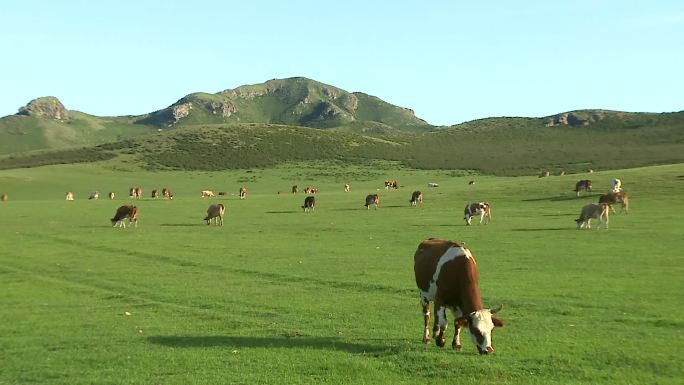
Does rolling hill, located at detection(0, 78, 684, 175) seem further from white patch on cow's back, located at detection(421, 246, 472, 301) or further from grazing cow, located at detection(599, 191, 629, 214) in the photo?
white patch on cow's back, located at detection(421, 246, 472, 301)

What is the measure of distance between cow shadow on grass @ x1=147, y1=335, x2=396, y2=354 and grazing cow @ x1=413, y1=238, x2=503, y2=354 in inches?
51.9

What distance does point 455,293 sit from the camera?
510 inches

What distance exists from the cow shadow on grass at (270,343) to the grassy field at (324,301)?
0.07 metres

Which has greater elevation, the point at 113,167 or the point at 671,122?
the point at 671,122

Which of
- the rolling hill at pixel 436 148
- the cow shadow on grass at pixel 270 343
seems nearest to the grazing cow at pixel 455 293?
the cow shadow on grass at pixel 270 343

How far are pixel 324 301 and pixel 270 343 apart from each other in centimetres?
477

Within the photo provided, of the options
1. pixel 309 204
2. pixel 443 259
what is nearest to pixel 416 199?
pixel 309 204

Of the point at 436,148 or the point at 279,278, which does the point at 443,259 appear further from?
the point at 436,148

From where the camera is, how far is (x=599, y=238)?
105 ft

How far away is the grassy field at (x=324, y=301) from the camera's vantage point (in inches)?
475

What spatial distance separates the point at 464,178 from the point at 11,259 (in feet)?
253

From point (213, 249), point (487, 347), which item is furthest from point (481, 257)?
point (487, 347)

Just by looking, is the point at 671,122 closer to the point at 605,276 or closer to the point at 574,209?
the point at 574,209

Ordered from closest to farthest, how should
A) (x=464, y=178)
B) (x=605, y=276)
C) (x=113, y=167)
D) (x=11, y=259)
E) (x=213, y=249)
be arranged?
(x=605, y=276), (x=11, y=259), (x=213, y=249), (x=464, y=178), (x=113, y=167)
